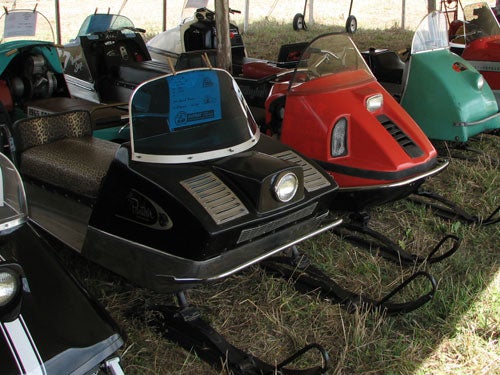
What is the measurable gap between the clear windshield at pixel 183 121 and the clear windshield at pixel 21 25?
2541mm

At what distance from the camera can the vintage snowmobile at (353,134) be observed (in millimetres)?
2875

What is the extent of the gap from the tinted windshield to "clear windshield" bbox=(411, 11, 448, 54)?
972 millimetres

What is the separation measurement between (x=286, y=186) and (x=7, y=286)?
3.47 feet

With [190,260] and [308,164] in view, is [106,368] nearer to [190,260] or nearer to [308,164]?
[190,260]

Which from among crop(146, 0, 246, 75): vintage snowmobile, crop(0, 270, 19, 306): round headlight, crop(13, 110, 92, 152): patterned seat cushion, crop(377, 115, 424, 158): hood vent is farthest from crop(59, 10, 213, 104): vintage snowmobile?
crop(0, 270, 19, 306): round headlight

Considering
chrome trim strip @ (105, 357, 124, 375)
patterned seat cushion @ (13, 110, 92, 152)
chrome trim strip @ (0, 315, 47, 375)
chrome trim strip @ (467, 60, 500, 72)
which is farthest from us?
chrome trim strip @ (467, 60, 500, 72)

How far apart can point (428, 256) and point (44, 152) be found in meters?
1.96

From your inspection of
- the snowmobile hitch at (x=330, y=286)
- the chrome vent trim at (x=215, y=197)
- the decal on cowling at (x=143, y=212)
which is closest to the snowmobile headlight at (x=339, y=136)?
the snowmobile hitch at (x=330, y=286)

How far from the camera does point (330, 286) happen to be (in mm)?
2570

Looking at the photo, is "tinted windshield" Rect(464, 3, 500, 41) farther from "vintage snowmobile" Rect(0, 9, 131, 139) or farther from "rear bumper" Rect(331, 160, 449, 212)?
"vintage snowmobile" Rect(0, 9, 131, 139)

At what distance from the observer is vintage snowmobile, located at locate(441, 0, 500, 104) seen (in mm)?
4707

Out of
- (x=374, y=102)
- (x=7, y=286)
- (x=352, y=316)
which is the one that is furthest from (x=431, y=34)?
(x=7, y=286)

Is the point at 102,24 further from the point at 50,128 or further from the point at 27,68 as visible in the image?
the point at 50,128

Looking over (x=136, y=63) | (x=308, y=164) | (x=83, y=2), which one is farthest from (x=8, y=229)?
(x=83, y=2)
